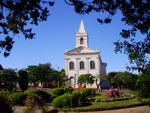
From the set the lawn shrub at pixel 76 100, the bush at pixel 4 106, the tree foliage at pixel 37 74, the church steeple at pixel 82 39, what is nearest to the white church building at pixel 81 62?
the church steeple at pixel 82 39

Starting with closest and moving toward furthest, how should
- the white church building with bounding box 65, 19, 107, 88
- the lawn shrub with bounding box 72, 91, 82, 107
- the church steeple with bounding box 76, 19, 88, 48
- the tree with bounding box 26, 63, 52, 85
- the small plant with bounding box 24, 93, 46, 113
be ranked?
1. the small plant with bounding box 24, 93, 46, 113
2. the lawn shrub with bounding box 72, 91, 82, 107
3. the white church building with bounding box 65, 19, 107, 88
4. the church steeple with bounding box 76, 19, 88, 48
5. the tree with bounding box 26, 63, 52, 85

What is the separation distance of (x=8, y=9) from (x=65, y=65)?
1784 inches

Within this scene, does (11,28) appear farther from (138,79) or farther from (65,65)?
(65,65)

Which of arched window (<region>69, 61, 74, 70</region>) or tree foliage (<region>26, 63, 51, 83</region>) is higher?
arched window (<region>69, 61, 74, 70</region>)

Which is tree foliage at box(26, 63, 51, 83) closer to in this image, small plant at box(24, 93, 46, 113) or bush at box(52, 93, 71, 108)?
bush at box(52, 93, 71, 108)

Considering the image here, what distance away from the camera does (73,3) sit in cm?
534

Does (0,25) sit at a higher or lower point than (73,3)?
lower

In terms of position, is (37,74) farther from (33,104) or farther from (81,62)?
(33,104)

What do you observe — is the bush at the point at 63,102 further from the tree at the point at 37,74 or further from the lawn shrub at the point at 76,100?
the tree at the point at 37,74

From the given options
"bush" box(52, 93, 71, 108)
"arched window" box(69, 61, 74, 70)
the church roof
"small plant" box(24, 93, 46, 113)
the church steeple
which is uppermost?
the church steeple

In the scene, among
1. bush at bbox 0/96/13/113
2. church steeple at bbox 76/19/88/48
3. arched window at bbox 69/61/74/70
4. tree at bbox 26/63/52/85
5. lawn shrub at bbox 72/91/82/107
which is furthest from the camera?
tree at bbox 26/63/52/85

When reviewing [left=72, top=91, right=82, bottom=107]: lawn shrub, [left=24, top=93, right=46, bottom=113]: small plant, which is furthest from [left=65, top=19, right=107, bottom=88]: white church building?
[left=24, top=93, right=46, bottom=113]: small plant

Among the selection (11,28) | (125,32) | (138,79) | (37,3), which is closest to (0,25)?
(11,28)

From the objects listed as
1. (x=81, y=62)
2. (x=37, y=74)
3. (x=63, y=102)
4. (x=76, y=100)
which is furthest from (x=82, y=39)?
(x=63, y=102)
